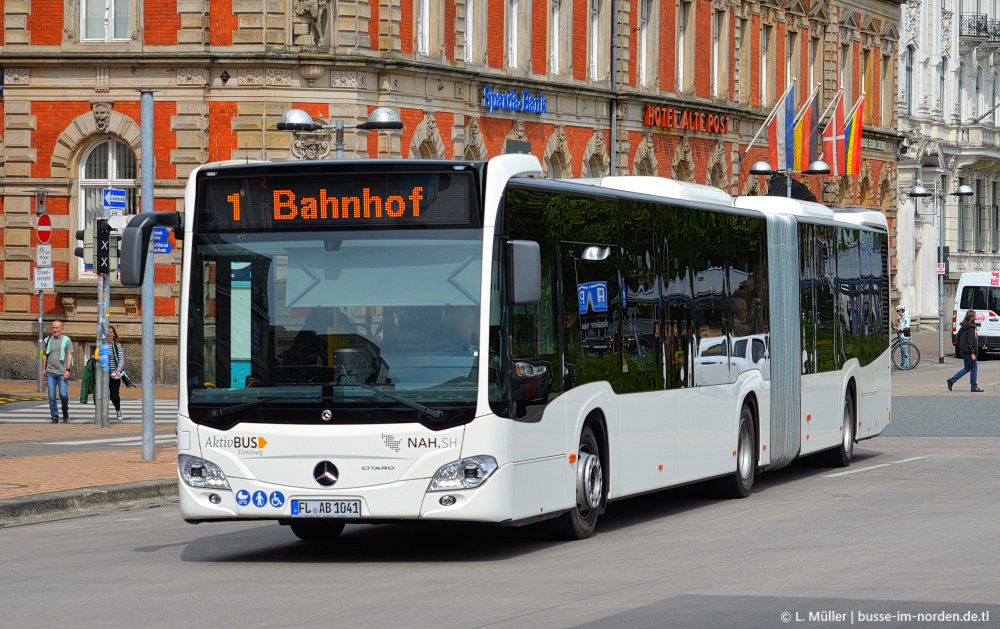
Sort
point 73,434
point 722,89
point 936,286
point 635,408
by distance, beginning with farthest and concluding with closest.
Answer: point 936,286 → point 722,89 → point 73,434 → point 635,408

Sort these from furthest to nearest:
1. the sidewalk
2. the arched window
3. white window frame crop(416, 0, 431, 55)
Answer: white window frame crop(416, 0, 431, 55)
the arched window
the sidewalk

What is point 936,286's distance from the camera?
72.2 meters

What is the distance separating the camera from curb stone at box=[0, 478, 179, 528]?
51.9 ft

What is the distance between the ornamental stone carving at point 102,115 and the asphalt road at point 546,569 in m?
22.0

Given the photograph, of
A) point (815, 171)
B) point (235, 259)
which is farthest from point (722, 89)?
point (235, 259)

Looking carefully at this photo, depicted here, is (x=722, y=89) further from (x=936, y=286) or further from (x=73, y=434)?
(x=73, y=434)

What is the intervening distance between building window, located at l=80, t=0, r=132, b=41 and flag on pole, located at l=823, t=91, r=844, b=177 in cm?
2254

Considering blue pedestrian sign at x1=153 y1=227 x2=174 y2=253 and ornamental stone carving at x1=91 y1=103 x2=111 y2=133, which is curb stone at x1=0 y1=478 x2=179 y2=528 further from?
ornamental stone carving at x1=91 y1=103 x2=111 y2=133

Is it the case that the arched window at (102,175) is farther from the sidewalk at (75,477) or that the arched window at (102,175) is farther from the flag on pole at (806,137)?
the flag on pole at (806,137)

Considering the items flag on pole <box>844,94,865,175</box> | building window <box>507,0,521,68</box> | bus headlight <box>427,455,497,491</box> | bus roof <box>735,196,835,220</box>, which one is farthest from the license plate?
flag on pole <box>844,94,865,175</box>

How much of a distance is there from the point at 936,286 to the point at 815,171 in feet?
96.4

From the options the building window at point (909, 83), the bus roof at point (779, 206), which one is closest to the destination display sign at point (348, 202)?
the bus roof at point (779, 206)

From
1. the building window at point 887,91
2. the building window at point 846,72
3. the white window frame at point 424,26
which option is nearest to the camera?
the white window frame at point 424,26

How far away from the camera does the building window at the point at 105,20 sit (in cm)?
3731
